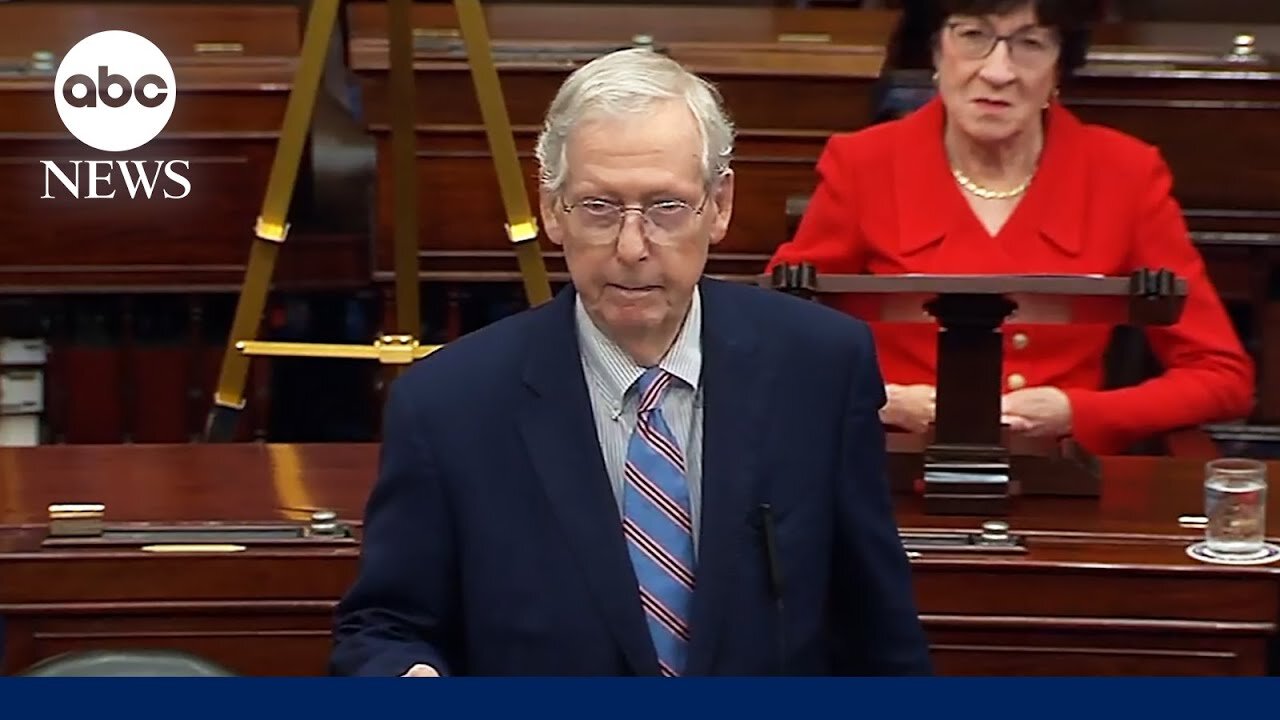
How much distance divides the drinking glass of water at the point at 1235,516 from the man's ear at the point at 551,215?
2.87ft

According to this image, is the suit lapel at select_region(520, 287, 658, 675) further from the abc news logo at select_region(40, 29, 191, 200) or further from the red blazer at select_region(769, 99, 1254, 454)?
the abc news logo at select_region(40, 29, 191, 200)

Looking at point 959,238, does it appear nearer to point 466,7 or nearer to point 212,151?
point 466,7

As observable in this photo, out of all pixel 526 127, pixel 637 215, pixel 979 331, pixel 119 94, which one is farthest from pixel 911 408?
pixel 119 94

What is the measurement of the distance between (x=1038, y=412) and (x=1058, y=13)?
21.2 inches

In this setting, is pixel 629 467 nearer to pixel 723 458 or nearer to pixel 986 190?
pixel 723 458

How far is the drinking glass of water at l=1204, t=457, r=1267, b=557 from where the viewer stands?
232 centimetres

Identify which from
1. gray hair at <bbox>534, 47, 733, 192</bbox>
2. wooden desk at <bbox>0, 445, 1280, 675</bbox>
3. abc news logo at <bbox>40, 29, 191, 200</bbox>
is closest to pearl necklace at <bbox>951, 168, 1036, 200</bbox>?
wooden desk at <bbox>0, 445, 1280, 675</bbox>

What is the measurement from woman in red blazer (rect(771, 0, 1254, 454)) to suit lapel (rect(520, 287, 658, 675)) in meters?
1.14

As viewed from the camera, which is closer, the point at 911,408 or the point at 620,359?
the point at 620,359

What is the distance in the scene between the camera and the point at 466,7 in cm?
333

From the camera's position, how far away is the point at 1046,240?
3.01 m

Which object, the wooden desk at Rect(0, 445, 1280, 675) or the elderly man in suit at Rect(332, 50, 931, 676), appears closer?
the elderly man in suit at Rect(332, 50, 931, 676)

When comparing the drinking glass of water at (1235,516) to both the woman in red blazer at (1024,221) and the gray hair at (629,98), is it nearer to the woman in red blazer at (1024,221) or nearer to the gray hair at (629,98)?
the woman in red blazer at (1024,221)

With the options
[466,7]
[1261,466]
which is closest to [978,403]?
[1261,466]
